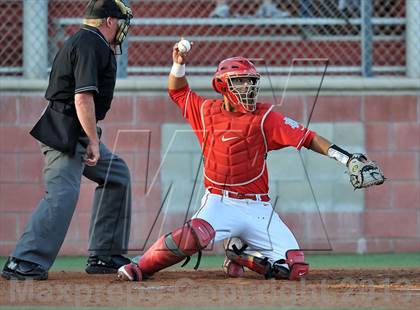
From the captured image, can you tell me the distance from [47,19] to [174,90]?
300cm

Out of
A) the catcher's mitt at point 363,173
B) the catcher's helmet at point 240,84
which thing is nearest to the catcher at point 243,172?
the catcher's helmet at point 240,84

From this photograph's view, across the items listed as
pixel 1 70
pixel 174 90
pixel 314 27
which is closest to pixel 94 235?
pixel 174 90

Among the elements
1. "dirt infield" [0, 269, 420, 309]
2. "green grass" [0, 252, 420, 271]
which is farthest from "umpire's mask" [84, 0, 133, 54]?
"green grass" [0, 252, 420, 271]

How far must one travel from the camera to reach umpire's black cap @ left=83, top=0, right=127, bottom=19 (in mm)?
6777

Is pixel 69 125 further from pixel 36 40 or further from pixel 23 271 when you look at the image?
pixel 36 40

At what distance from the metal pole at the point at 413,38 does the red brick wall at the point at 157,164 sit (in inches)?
18.0

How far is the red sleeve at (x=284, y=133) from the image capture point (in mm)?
6453

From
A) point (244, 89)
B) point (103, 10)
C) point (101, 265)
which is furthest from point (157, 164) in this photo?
point (244, 89)

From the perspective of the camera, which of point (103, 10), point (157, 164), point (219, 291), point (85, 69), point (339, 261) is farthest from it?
point (157, 164)

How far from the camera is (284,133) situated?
6.53 metres

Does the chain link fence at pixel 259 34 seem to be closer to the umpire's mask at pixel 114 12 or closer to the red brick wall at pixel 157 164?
the red brick wall at pixel 157 164

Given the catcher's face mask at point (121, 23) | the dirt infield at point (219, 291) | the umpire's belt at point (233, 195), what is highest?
the catcher's face mask at point (121, 23)

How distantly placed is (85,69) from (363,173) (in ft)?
6.37

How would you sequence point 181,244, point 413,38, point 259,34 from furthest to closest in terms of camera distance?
1. point 259,34
2. point 413,38
3. point 181,244
